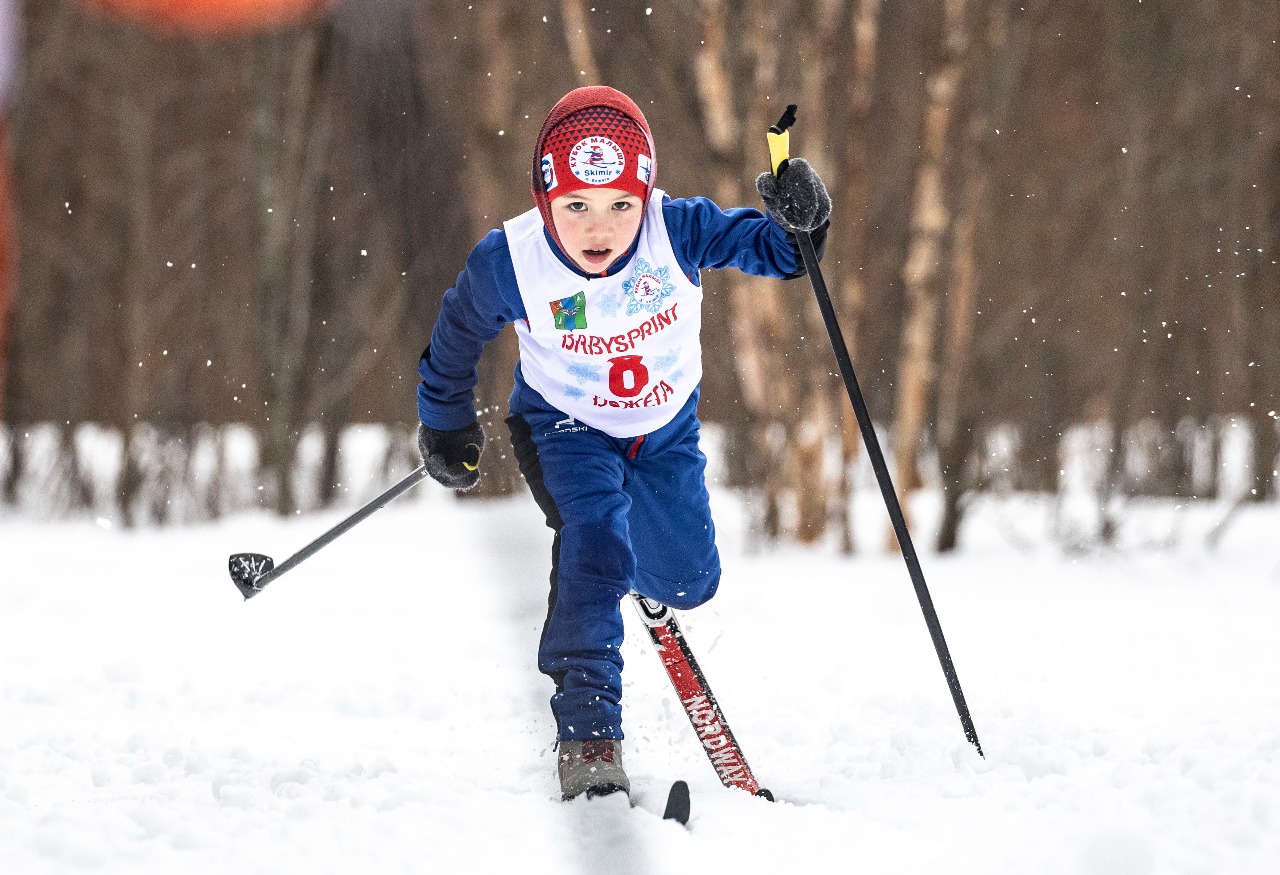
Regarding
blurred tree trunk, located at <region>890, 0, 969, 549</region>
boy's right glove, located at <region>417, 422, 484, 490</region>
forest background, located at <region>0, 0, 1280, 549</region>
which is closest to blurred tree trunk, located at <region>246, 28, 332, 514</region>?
forest background, located at <region>0, 0, 1280, 549</region>

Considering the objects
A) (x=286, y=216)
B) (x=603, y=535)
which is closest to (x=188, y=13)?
(x=286, y=216)

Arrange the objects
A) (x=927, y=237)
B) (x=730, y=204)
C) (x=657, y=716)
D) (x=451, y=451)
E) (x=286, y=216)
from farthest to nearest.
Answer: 1. (x=286, y=216)
2. (x=927, y=237)
3. (x=730, y=204)
4. (x=657, y=716)
5. (x=451, y=451)

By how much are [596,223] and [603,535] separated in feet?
2.27

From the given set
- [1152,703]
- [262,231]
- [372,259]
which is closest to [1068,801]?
[1152,703]

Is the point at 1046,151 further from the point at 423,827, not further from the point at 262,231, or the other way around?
the point at 423,827

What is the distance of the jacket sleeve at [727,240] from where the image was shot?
2.82m

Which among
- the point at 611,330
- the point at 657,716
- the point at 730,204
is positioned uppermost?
the point at 730,204

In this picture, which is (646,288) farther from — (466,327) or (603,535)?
(603,535)

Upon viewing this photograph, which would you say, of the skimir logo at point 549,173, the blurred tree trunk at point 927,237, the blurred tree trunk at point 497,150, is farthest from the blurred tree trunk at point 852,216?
the skimir logo at point 549,173

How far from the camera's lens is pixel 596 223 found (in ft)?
8.79

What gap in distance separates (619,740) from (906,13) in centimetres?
998

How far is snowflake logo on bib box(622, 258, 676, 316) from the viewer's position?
280cm

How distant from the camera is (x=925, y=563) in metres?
6.61

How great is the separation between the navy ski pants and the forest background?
12.2 feet
